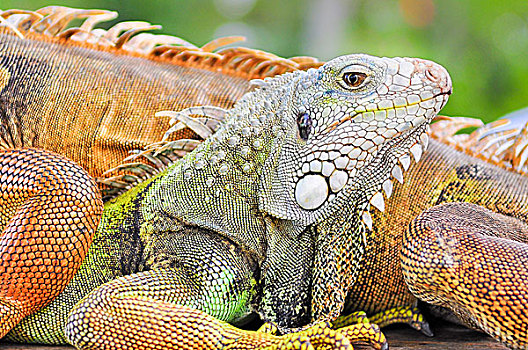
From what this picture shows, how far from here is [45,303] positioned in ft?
8.40

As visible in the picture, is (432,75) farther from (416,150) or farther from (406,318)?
(406,318)

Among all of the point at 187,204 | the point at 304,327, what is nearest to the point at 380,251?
the point at 304,327

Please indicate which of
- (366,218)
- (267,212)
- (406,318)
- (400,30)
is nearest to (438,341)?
(406,318)

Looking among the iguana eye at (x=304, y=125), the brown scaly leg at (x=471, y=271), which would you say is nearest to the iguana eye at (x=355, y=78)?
the iguana eye at (x=304, y=125)

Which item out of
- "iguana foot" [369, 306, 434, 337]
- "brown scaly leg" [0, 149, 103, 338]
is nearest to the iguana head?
"iguana foot" [369, 306, 434, 337]

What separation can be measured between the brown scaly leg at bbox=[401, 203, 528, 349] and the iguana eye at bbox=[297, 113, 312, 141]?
2.04ft

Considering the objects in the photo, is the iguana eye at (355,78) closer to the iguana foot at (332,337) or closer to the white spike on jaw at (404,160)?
the white spike on jaw at (404,160)

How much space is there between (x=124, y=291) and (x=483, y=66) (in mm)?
14759

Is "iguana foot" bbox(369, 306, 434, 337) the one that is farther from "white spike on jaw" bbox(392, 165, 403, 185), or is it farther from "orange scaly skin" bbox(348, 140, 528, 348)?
"white spike on jaw" bbox(392, 165, 403, 185)

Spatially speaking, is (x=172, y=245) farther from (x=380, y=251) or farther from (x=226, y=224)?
(x=380, y=251)

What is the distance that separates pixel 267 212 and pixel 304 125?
0.42m

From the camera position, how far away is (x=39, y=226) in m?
2.46

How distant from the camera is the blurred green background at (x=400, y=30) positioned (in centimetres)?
1367

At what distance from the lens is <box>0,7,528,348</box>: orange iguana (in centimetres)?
227
